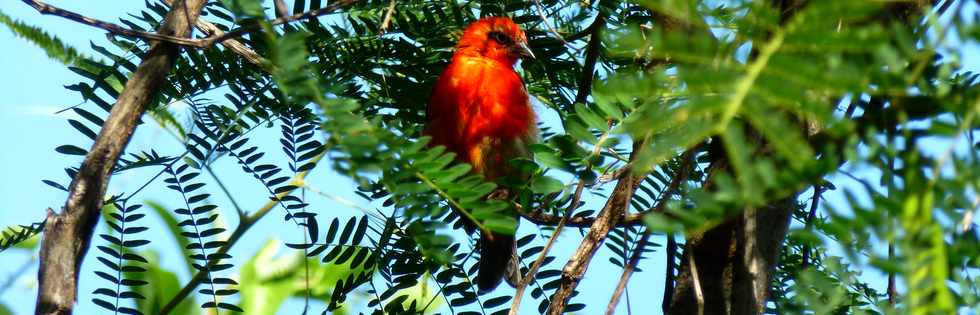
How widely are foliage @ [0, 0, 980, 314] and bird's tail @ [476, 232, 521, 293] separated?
5 cm

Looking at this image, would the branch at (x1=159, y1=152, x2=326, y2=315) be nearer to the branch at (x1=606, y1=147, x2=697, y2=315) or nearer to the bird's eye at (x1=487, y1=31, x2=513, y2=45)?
the branch at (x1=606, y1=147, x2=697, y2=315)

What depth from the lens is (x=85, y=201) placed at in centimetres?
197

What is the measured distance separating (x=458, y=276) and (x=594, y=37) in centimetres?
74

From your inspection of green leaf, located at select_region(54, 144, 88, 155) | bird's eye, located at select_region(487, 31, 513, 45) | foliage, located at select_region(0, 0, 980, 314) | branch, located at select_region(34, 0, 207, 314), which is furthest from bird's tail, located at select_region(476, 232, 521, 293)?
branch, located at select_region(34, 0, 207, 314)

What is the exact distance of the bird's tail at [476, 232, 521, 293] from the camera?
10.3 ft

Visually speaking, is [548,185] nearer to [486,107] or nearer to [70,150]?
[70,150]

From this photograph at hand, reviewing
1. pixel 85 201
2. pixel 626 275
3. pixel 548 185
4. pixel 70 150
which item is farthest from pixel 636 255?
pixel 70 150

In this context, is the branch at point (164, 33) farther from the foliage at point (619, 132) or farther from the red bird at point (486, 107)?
the red bird at point (486, 107)

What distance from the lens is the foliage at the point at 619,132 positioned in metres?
1.08

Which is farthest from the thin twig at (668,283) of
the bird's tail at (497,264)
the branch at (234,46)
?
the branch at (234,46)

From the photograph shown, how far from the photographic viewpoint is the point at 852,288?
9.36ft

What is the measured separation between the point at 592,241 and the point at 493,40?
6.68 feet

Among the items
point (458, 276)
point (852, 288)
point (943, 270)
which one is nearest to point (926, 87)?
point (943, 270)

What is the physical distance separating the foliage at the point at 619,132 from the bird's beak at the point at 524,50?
61mm
